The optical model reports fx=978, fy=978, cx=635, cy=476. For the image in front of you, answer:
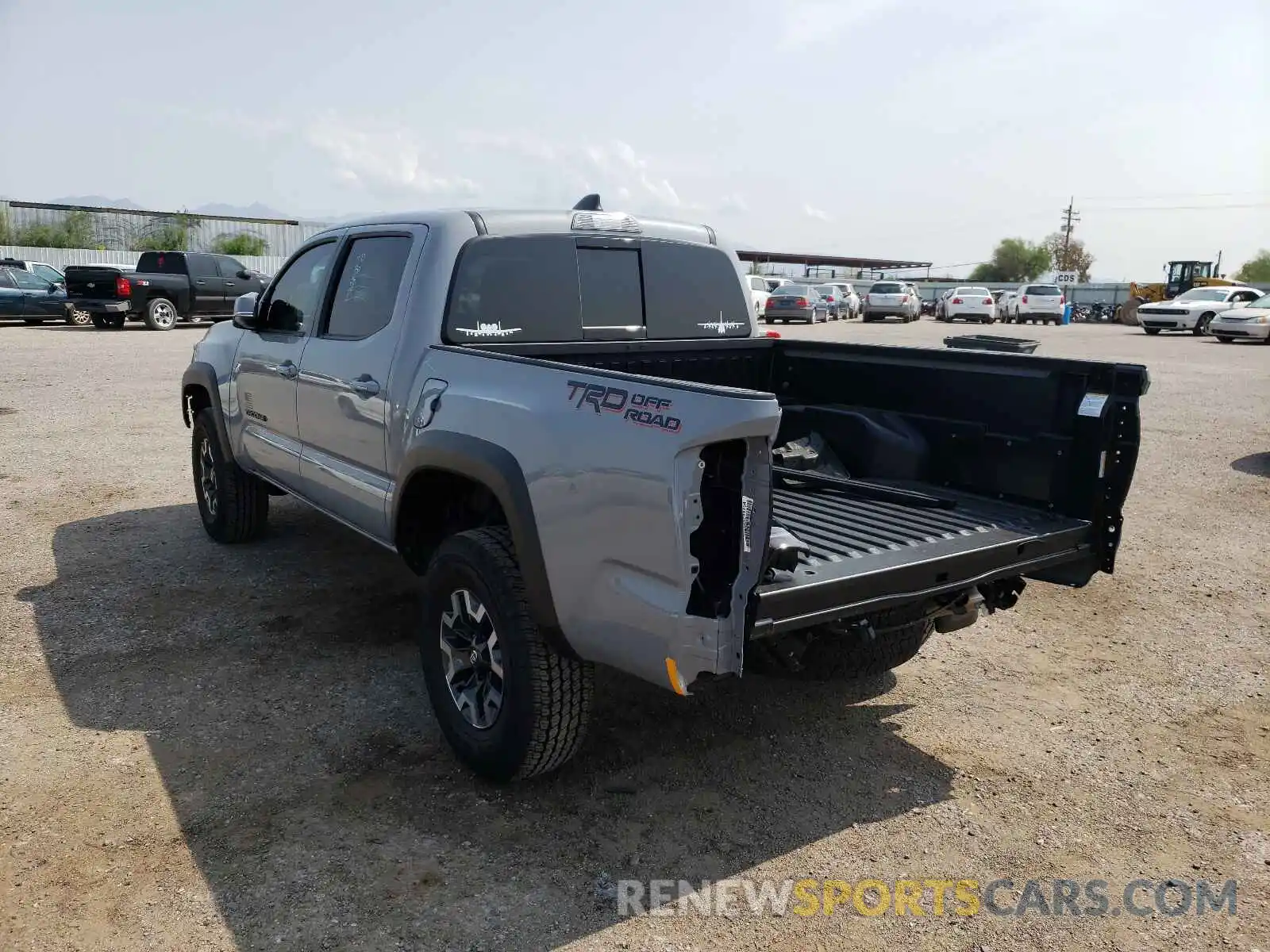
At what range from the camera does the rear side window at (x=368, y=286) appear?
4254 mm

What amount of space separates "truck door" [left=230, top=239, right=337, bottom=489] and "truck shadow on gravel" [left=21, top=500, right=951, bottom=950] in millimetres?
819

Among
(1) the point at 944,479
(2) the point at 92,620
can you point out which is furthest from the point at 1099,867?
(2) the point at 92,620

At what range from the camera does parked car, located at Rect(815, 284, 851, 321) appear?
40844 mm

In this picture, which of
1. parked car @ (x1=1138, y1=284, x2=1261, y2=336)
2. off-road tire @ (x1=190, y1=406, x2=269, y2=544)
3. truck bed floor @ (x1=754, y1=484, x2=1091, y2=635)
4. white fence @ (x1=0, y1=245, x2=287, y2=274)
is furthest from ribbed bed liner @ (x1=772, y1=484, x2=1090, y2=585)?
white fence @ (x1=0, y1=245, x2=287, y2=274)

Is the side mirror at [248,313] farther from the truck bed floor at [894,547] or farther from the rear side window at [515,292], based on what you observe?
the truck bed floor at [894,547]

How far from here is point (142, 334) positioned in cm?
2145

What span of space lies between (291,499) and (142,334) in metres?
16.4

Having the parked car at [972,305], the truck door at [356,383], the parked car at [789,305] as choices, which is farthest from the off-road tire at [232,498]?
the parked car at [972,305]

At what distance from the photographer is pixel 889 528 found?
3562mm

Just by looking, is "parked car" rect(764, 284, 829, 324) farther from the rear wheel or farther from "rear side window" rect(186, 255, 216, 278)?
the rear wheel

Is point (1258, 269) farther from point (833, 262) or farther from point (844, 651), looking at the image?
point (844, 651)

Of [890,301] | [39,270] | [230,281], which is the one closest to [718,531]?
[230,281]

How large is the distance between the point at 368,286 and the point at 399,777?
7.22 ft

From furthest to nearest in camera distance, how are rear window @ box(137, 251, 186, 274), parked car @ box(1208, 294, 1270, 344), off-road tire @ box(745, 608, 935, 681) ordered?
parked car @ box(1208, 294, 1270, 344)
rear window @ box(137, 251, 186, 274)
off-road tire @ box(745, 608, 935, 681)
